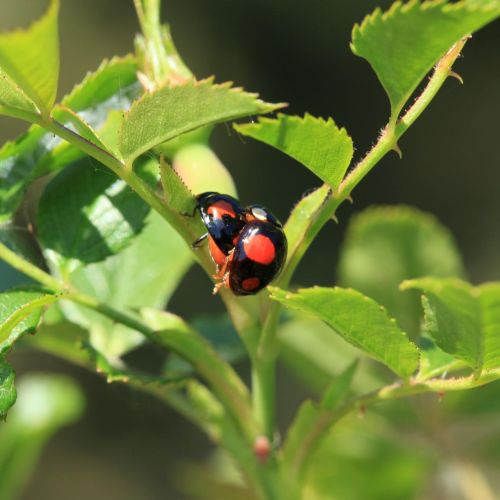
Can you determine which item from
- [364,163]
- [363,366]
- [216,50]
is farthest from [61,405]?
[216,50]

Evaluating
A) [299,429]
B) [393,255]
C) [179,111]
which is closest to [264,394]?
[299,429]

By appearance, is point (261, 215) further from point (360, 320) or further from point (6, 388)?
point (6, 388)

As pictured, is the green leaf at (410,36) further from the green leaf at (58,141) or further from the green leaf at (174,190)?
the green leaf at (58,141)

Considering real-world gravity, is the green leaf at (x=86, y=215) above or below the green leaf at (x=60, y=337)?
above

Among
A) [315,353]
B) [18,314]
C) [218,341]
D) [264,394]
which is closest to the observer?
[18,314]

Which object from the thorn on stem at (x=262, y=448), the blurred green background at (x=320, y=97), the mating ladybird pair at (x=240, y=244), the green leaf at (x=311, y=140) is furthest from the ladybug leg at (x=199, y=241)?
the blurred green background at (x=320, y=97)

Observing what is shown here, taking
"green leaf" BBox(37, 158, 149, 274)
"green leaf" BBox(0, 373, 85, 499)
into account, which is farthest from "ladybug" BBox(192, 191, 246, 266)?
"green leaf" BBox(0, 373, 85, 499)
